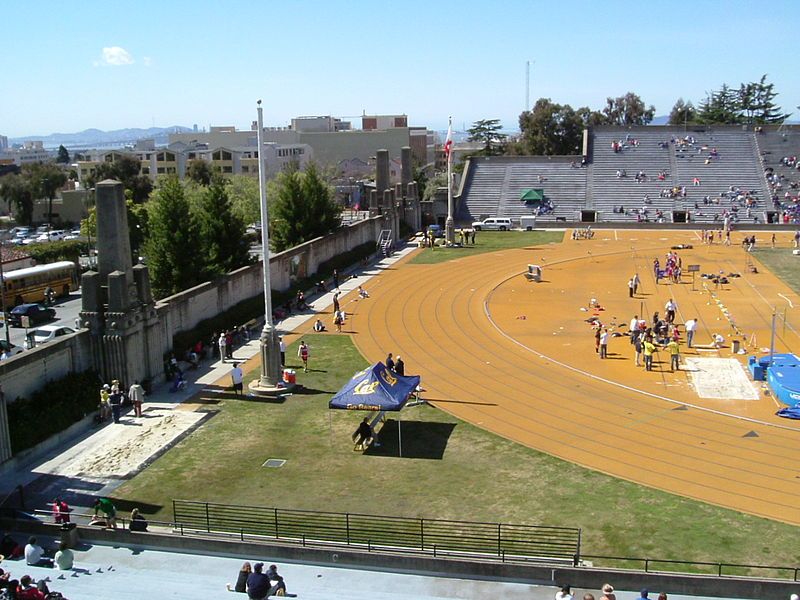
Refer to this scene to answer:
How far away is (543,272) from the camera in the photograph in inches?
2176

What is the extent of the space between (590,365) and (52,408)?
65.2ft

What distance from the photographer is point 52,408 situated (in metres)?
26.0

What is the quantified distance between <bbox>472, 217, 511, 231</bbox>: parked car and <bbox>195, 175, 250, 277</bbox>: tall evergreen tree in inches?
Result: 1372

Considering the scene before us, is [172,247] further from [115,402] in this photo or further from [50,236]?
[50,236]

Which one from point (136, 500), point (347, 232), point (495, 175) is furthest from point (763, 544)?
point (495, 175)

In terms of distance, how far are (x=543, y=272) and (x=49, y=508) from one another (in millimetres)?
39619

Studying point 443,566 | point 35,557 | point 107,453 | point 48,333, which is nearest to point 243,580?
point 443,566

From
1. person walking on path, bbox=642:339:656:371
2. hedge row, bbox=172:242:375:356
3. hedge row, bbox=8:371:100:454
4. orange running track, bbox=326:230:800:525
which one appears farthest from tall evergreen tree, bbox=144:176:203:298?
person walking on path, bbox=642:339:656:371

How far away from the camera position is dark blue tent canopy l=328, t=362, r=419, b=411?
24391 mm

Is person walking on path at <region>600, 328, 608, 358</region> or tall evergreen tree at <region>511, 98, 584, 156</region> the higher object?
tall evergreen tree at <region>511, 98, 584, 156</region>

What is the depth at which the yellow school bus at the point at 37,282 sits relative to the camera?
4984 cm

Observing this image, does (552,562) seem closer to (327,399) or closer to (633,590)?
(633,590)

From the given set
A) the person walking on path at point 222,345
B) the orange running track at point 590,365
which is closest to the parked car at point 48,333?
the person walking on path at point 222,345

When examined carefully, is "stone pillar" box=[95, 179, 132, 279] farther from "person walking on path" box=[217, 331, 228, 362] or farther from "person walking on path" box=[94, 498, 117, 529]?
"person walking on path" box=[94, 498, 117, 529]
